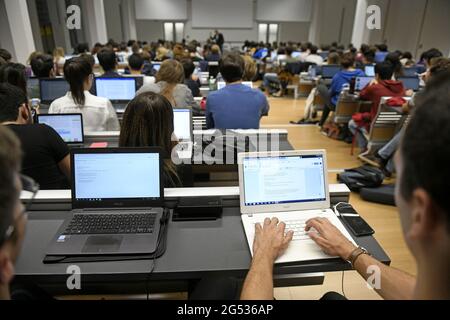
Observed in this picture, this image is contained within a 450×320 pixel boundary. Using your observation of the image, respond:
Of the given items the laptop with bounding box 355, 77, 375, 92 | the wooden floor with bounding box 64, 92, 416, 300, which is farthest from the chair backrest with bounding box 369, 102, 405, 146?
the laptop with bounding box 355, 77, 375, 92

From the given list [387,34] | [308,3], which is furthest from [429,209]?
[308,3]

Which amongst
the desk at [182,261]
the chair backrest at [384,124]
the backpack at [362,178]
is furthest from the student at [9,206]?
the chair backrest at [384,124]

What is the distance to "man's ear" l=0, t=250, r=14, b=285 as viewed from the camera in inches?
23.5

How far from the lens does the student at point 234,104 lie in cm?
292

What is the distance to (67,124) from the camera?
2.59 m

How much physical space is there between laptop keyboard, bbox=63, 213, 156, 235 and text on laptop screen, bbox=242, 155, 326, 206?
1.38 feet

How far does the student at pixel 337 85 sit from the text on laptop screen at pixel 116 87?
2979 mm

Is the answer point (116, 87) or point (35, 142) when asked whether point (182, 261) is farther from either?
point (116, 87)

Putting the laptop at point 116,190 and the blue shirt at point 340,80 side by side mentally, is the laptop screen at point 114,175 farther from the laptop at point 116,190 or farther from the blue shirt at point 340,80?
the blue shirt at point 340,80

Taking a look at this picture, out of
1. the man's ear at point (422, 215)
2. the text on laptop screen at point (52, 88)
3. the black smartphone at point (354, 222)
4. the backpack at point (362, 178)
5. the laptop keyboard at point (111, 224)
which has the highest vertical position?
the man's ear at point (422, 215)

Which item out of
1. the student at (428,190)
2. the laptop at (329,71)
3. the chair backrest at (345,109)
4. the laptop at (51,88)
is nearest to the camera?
the student at (428,190)
